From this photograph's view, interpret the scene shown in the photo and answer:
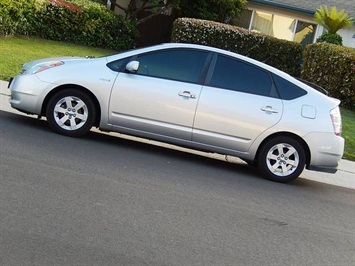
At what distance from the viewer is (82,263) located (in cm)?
473

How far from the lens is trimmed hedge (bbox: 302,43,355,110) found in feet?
51.1

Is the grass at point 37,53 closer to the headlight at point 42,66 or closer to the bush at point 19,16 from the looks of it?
the bush at point 19,16

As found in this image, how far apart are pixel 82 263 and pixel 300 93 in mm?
5001

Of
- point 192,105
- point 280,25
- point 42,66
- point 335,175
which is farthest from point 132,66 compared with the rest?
point 280,25

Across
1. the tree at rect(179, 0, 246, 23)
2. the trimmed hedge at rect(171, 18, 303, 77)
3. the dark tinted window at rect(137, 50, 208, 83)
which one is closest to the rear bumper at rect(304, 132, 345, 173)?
the dark tinted window at rect(137, 50, 208, 83)

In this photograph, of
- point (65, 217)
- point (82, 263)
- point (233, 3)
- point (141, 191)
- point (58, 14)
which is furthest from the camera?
point (233, 3)

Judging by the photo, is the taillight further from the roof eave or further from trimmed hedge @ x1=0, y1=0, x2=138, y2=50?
the roof eave

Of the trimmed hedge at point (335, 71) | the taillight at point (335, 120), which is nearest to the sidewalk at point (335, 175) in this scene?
the taillight at point (335, 120)

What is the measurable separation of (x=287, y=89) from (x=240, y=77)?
27.6 inches

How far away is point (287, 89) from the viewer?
8773 millimetres

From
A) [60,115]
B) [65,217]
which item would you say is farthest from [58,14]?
[65,217]

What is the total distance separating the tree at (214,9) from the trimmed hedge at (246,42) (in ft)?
14.8

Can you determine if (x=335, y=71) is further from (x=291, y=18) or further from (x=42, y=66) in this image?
(x=291, y=18)

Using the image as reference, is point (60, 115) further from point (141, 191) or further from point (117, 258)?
point (117, 258)
